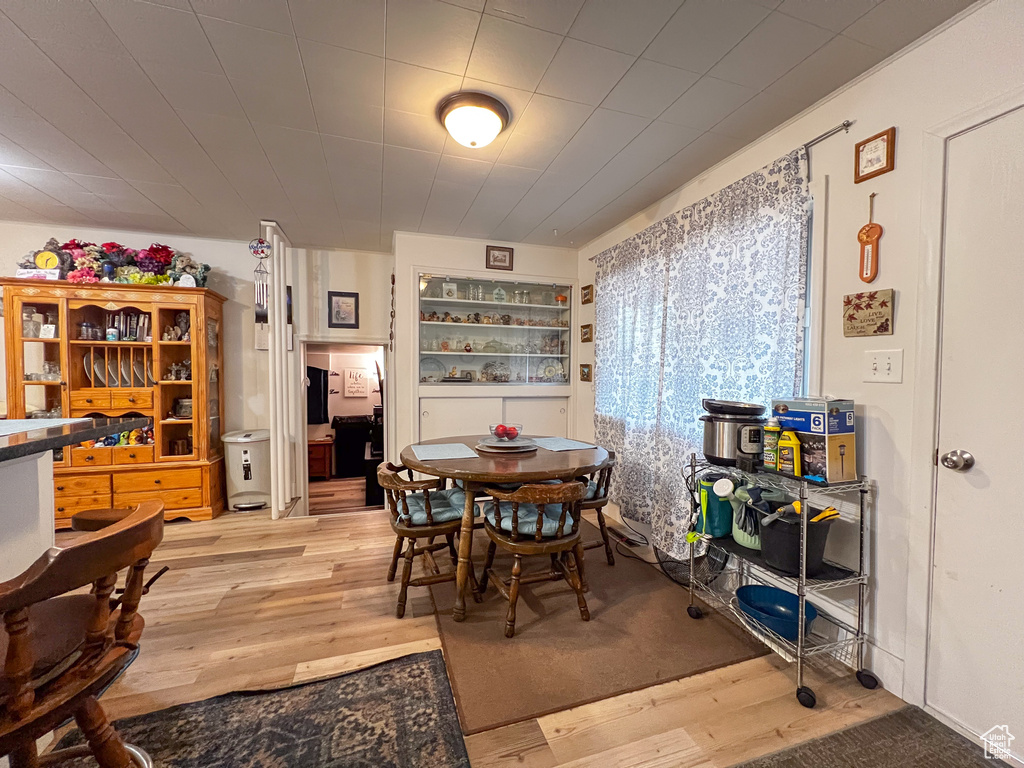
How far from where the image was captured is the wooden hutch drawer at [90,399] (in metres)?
3.28

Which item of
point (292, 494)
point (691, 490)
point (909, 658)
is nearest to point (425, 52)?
point (691, 490)

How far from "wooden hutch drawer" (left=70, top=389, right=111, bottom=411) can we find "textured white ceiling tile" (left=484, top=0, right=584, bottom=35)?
4094 mm

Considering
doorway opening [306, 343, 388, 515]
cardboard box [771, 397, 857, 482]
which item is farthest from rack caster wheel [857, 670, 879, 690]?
doorway opening [306, 343, 388, 515]

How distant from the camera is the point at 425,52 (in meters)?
1.60

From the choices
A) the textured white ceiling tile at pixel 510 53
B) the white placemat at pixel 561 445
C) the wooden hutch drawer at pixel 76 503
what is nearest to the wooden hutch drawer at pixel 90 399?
the wooden hutch drawer at pixel 76 503

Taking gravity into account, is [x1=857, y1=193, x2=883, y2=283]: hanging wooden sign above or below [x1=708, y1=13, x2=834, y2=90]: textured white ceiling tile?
below

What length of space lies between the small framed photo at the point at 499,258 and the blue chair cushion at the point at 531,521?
2463mm

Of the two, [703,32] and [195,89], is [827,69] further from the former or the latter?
[195,89]

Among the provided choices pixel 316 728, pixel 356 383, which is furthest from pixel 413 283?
pixel 356 383

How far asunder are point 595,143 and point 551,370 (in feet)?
7.62

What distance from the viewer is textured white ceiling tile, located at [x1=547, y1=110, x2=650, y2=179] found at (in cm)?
201

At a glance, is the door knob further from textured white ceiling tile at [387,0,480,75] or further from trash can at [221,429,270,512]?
trash can at [221,429,270,512]

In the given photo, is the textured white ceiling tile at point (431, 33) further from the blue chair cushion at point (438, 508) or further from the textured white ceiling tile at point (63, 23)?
the blue chair cushion at point (438, 508)

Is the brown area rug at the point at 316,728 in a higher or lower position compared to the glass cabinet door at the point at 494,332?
lower
